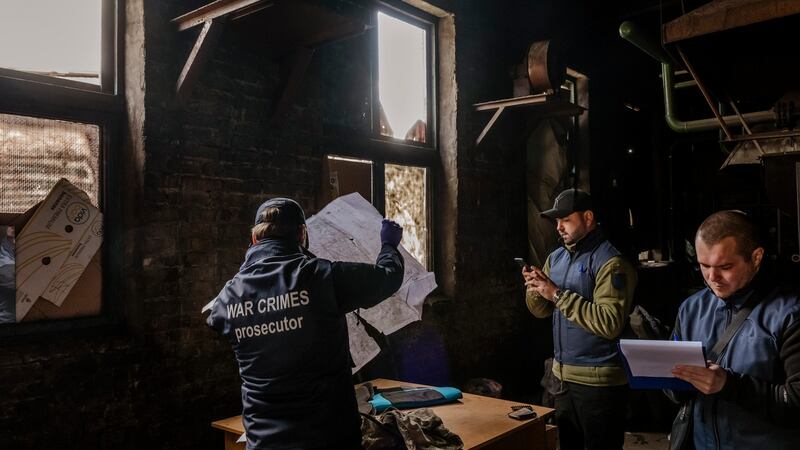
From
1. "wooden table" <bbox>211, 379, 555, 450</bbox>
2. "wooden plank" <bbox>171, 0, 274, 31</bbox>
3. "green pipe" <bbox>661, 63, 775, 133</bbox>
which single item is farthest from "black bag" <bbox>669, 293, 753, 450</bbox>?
"green pipe" <bbox>661, 63, 775, 133</bbox>

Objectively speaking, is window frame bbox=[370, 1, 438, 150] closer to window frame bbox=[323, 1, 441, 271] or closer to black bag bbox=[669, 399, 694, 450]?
window frame bbox=[323, 1, 441, 271]

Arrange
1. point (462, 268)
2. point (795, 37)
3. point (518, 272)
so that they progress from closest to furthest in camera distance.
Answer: point (795, 37) < point (462, 268) < point (518, 272)

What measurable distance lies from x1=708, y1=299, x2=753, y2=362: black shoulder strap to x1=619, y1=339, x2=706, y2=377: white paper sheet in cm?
14

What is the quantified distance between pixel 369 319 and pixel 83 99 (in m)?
1.78

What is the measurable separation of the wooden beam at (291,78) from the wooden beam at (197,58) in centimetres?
57

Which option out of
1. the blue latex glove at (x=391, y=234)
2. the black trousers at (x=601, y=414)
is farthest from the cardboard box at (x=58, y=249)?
the black trousers at (x=601, y=414)

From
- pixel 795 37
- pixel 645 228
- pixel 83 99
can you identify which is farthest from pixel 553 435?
pixel 645 228

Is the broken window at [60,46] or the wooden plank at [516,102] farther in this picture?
the wooden plank at [516,102]

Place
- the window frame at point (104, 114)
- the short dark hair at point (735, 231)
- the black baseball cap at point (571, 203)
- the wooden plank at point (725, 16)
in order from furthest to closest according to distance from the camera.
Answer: the black baseball cap at point (571, 203) < the window frame at point (104, 114) < the wooden plank at point (725, 16) < the short dark hair at point (735, 231)

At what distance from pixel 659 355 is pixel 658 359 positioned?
0.02 metres

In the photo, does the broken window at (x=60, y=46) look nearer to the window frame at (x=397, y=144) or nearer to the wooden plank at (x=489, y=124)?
the window frame at (x=397, y=144)

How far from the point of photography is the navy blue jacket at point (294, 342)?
2.05 m

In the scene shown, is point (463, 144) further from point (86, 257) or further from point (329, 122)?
point (86, 257)

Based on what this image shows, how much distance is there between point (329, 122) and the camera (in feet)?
13.0
